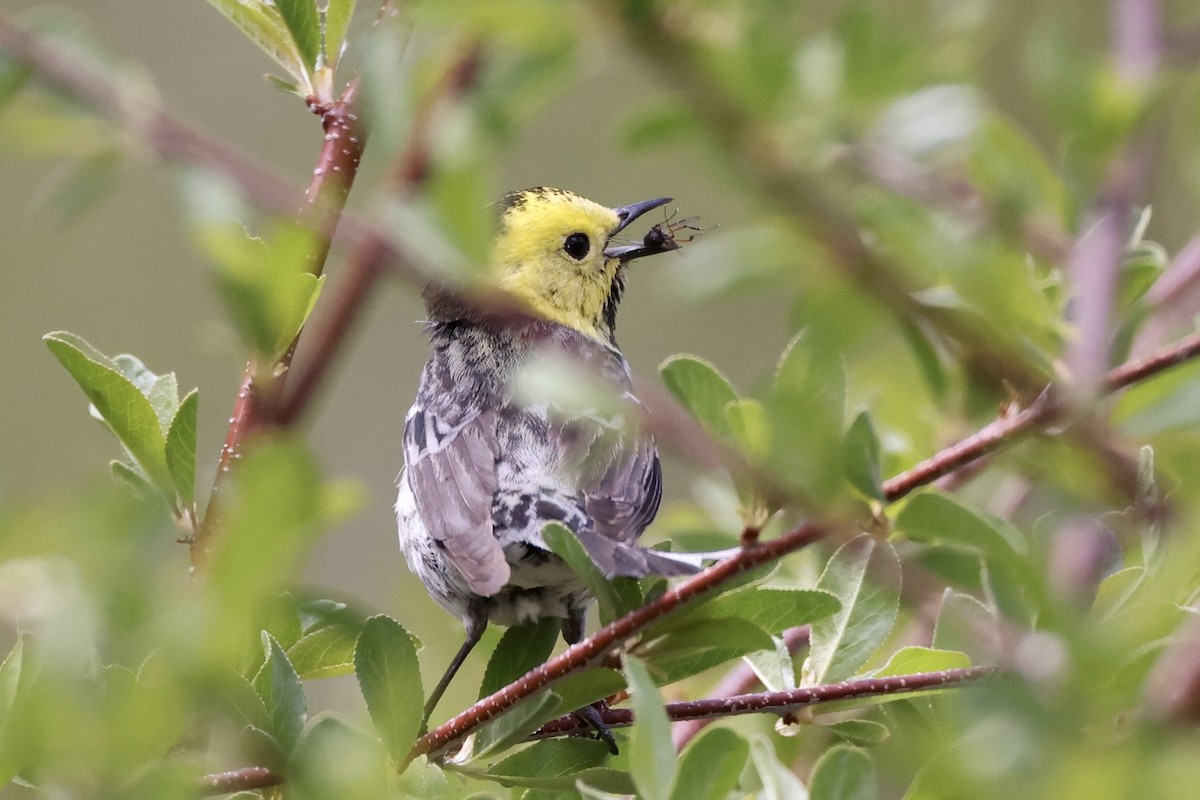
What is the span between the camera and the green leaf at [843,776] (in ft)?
4.18

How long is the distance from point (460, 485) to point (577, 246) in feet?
4.19

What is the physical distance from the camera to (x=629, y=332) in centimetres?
738

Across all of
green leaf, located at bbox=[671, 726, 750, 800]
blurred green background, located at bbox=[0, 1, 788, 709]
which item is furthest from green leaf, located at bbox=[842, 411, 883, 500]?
blurred green background, located at bbox=[0, 1, 788, 709]

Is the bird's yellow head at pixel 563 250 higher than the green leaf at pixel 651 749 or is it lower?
higher

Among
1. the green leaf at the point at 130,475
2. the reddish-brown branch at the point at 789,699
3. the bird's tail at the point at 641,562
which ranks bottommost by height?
the reddish-brown branch at the point at 789,699

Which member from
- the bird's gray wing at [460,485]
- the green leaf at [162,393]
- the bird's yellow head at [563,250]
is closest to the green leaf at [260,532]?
the green leaf at [162,393]

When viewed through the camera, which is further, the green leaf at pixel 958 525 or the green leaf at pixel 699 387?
the green leaf at pixel 699 387

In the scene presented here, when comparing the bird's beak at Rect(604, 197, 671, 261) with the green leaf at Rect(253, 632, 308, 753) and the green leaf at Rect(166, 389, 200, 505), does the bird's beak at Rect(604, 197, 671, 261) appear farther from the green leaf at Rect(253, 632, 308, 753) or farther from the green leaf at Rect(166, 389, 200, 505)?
the green leaf at Rect(253, 632, 308, 753)

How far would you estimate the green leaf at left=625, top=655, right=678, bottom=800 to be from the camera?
100 cm

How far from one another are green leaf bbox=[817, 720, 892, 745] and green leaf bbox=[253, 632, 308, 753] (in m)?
0.62

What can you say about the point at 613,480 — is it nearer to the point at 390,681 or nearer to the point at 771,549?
the point at 390,681

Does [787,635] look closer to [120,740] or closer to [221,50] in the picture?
[120,740]

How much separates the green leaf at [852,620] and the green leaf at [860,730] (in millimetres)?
55

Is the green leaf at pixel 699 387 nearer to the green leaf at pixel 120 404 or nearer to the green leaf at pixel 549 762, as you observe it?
the green leaf at pixel 549 762
